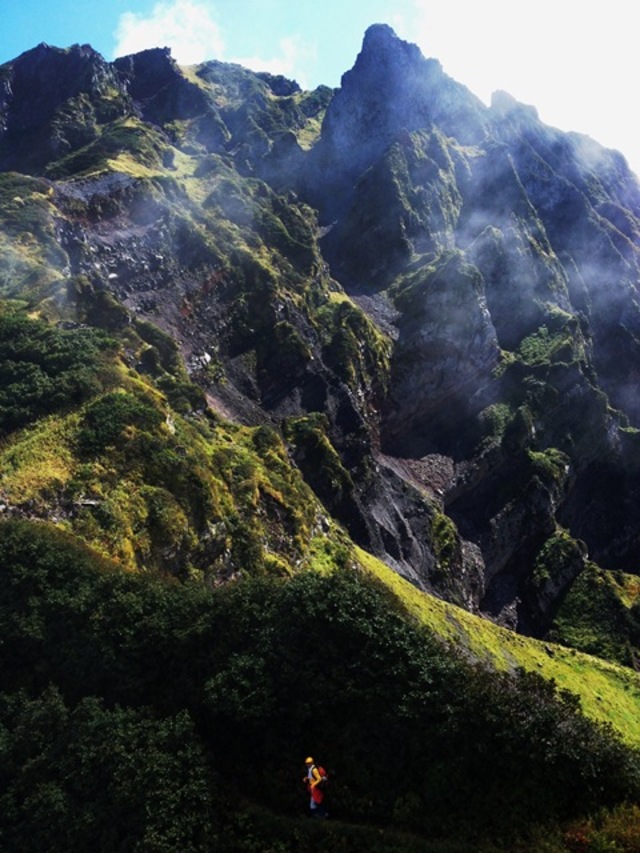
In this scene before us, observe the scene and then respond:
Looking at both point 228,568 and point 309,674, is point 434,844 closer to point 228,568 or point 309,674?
point 309,674

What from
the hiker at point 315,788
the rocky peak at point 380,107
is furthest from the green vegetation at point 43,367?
the rocky peak at point 380,107

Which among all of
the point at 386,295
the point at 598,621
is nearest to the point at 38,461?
the point at 598,621

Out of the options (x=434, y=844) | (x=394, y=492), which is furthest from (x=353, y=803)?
(x=394, y=492)

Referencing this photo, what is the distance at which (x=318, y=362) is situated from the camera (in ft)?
323

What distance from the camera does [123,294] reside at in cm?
8431

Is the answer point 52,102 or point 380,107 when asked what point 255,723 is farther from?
point 380,107

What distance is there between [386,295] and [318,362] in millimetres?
41893

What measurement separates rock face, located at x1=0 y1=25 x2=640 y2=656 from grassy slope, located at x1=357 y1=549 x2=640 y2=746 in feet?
46.4

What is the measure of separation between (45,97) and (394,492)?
145 metres

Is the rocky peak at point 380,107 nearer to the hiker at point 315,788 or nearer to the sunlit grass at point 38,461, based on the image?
the sunlit grass at point 38,461

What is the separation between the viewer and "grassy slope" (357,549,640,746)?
56719 millimetres

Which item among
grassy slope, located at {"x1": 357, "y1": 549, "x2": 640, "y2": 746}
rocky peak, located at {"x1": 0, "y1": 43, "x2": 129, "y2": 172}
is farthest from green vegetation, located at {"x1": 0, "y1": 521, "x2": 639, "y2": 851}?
rocky peak, located at {"x1": 0, "y1": 43, "x2": 129, "y2": 172}

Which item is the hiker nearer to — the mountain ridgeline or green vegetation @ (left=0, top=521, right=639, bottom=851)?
green vegetation @ (left=0, top=521, right=639, bottom=851)

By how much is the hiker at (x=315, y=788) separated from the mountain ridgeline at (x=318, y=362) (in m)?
→ 1.16
